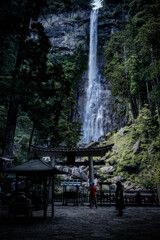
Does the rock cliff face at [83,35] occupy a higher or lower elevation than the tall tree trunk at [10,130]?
higher

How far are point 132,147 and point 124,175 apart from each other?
3.45m

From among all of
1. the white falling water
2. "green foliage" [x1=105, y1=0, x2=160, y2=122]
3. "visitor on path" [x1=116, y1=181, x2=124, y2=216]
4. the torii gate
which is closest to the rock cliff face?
the white falling water

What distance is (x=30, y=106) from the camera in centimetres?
893

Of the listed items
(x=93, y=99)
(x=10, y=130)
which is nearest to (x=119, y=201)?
(x=10, y=130)

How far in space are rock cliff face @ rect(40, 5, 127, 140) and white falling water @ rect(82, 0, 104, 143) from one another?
2.84 feet

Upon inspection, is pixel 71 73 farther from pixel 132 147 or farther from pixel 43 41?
pixel 43 41

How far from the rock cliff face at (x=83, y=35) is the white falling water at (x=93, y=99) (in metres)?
0.87

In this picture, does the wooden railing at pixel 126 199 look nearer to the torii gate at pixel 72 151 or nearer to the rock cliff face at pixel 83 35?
the torii gate at pixel 72 151

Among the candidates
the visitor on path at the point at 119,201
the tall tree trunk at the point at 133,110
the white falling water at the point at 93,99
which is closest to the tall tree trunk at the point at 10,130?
the visitor on path at the point at 119,201

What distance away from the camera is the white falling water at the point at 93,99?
34.3 meters

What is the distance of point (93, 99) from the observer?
3728cm

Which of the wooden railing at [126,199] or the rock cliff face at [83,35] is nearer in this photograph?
the wooden railing at [126,199]

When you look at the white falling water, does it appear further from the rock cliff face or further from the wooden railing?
the wooden railing

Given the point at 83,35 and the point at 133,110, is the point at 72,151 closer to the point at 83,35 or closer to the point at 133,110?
the point at 133,110
